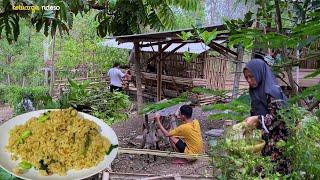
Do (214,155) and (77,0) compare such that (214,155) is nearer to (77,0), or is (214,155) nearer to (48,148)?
(48,148)

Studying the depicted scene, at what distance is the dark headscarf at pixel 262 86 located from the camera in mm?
1986

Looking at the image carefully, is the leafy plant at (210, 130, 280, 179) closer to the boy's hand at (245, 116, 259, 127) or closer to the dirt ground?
the boy's hand at (245, 116, 259, 127)

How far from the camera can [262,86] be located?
2.02 m

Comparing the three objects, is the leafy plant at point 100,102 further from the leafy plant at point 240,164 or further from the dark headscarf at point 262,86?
the leafy plant at point 240,164

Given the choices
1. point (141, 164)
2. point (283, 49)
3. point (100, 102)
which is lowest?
point (141, 164)

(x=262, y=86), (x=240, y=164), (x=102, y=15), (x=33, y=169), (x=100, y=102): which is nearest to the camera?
(x=240, y=164)

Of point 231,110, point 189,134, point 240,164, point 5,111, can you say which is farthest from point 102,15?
point 5,111

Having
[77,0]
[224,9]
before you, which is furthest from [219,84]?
[224,9]

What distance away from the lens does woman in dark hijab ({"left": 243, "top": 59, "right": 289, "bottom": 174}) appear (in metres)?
1.88

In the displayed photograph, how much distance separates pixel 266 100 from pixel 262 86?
8 centimetres

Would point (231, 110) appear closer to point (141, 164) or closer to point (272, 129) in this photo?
point (272, 129)

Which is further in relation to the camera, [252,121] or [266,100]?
[266,100]

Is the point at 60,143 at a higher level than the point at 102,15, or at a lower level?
lower

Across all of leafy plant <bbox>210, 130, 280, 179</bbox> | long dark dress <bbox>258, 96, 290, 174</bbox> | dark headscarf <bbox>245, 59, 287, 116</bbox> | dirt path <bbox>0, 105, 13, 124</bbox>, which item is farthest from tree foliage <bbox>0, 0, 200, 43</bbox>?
dirt path <bbox>0, 105, 13, 124</bbox>
